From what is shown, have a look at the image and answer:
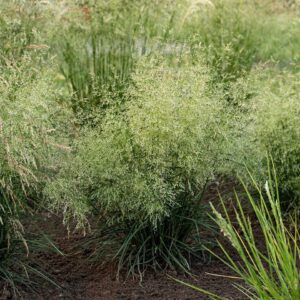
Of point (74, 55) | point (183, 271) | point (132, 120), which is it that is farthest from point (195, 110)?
point (74, 55)

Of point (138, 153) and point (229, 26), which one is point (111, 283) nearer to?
point (138, 153)

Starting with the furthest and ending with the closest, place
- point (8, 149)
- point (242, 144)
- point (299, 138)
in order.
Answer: point (299, 138)
point (242, 144)
point (8, 149)

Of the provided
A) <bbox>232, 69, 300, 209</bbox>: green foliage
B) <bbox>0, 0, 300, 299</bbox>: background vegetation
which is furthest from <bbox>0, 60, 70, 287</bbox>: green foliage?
<bbox>232, 69, 300, 209</bbox>: green foliage

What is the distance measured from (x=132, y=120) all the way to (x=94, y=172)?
445 mm

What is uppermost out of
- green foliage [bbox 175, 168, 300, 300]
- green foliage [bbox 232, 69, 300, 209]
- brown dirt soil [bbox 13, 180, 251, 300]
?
green foliage [bbox 175, 168, 300, 300]

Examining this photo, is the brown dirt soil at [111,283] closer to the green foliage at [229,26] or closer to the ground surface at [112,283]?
the ground surface at [112,283]

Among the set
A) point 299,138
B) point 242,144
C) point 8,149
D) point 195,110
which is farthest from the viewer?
point 299,138

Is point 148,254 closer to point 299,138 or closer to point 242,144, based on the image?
point 242,144

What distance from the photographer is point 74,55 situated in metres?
7.57

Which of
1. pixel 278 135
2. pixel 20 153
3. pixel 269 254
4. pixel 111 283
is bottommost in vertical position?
pixel 111 283

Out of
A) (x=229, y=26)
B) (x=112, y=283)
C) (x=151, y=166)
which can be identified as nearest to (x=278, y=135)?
(x=151, y=166)

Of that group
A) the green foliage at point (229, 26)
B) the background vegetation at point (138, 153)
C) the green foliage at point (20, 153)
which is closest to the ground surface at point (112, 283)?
the background vegetation at point (138, 153)

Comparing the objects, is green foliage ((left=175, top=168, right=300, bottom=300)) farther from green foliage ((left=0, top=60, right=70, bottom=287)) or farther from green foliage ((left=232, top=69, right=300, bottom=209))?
green foliage ((left=232, top=69, right=300, bottom=209))

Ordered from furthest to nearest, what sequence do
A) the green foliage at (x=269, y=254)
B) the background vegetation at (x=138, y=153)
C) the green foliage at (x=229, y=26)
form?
the green foliage at (x=229, y=26), the background vegetation at (x=138, y=153), the green foliage at (x=269, y=254)
